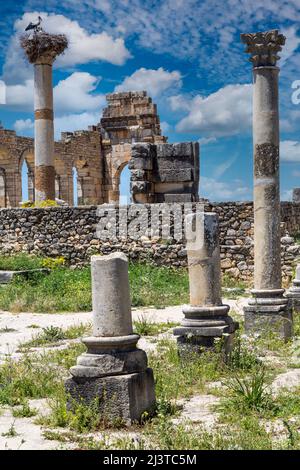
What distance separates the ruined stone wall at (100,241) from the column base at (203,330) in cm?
862

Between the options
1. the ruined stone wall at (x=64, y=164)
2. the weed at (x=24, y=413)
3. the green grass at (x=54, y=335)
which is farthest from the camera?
the ruined stone wall at (x=64, y=164)

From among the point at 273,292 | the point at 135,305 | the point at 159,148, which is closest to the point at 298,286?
the point at 273,292

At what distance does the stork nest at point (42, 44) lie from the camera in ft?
70.5

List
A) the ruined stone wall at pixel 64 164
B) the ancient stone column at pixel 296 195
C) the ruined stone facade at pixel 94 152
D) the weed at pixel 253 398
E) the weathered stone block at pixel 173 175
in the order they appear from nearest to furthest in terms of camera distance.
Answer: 1. the weed at pixel 253 398
2. the weathered stone block at pixel 173 175
3. the ancient stone column at pixel 296 195
4. the ruined stone wall at pixel 64 164
5. the ruined stone facade at pixel 94 152

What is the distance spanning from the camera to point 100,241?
61.8 feet

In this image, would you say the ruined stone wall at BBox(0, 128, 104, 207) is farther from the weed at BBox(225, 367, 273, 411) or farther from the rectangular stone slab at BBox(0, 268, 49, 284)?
the weed at BBox(225, 367, 273, 411)

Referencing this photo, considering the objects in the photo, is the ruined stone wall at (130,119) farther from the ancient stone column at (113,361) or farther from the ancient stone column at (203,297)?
the ancient stone column at (113,361)

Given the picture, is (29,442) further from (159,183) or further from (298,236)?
(298,236)

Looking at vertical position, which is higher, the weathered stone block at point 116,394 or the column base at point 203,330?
the column base at point 203,330

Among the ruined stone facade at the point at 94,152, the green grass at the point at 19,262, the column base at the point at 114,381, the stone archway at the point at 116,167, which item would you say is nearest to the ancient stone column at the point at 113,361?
→ the column base at the point at 114,381

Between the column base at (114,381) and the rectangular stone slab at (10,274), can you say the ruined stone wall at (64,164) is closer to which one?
the rectangular stone slab at (10,274)

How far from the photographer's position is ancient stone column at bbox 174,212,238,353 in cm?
805

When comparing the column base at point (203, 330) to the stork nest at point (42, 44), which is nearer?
the column base at point (203, 330)

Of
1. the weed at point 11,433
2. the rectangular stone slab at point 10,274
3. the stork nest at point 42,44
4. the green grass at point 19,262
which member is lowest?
the weed at point 11,433
